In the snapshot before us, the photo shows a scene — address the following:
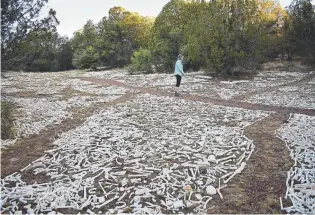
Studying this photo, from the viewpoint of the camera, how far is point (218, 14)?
27.5 metres

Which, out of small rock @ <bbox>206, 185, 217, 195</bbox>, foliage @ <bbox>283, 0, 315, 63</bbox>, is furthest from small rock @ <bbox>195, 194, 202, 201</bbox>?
foliage @ <bbox>283, 0, 315, 63</bbox>

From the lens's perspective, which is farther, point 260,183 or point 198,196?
point 260,183

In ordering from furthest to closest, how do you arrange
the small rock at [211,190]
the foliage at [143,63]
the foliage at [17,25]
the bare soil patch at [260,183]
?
1. the foliage at [143,63]
2. the foliage at [17,25]
3. the small rock at [211,190]
4. the bare soil patch at [260,183]

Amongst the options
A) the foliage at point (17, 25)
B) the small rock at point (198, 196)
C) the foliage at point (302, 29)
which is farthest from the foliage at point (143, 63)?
the small rock at point (198, 196)

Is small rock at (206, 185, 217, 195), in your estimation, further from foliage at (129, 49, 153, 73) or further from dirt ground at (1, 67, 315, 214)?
foliage at (129, 49, 153, 73)

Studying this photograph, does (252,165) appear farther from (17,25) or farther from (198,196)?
(17,25)

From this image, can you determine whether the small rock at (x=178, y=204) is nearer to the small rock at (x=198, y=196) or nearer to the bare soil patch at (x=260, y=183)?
the small rock at (x=198, y=196)

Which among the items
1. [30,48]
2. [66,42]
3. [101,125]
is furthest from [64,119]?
[66,42]

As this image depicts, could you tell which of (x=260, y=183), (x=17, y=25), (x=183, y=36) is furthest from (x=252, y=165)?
(x=183, y=36)

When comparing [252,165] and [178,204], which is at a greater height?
[252,165]

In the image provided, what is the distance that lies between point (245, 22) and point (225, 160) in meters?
23.0

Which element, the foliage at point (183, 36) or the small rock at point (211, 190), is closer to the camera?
the small rock at point (211, 190)

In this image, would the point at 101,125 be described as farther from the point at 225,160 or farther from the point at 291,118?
the point at 291,118

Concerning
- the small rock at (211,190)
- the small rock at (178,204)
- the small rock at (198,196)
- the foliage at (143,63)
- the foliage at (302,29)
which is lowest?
the small rock at (178,204)
